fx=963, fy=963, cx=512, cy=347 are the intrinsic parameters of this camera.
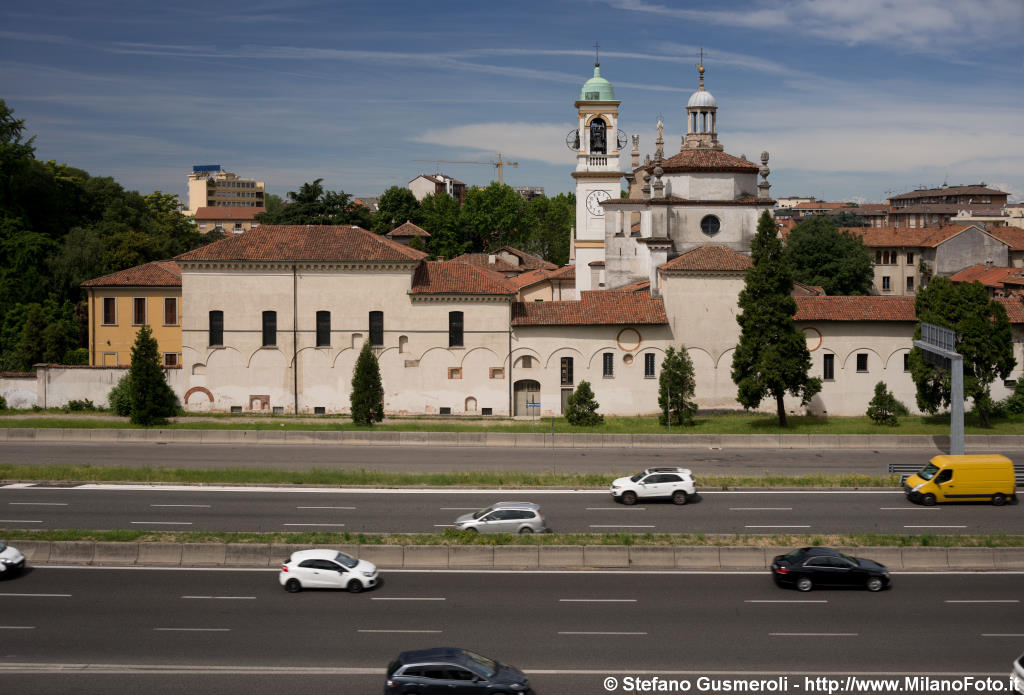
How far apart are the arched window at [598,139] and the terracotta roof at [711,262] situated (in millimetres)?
36458

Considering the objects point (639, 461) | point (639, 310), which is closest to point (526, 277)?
point (639, 310)

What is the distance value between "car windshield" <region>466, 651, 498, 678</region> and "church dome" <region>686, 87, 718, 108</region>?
59195mm

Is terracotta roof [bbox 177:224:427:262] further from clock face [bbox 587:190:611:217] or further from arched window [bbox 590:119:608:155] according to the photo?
arched window [bbox 590:119:608:155]

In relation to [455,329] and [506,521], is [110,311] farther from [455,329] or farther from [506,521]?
[506,521]

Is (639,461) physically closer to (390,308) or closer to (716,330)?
(716,330)

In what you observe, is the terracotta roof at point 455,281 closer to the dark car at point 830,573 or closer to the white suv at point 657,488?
the white suv at point 657,488

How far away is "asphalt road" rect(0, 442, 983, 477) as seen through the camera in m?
40.3

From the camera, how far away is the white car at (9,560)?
24500 millimetres

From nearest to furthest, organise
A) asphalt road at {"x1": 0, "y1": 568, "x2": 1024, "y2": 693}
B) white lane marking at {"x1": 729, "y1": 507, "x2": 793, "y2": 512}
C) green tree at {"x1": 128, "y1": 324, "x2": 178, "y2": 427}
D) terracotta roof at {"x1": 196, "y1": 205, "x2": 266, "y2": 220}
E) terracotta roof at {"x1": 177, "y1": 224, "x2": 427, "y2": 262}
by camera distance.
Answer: asphalt road at {"x1": 0, "y1": 568, "x2": 1024, "y2": 693}
white lane marking at {"x1": 729, "y1": 507, "x2": 793, "y2": 512}
green tree at {"x1": 128, "y1": 324, "x2": 178, "y2": 427}
terracotta roof at {"x1": 177, "y1": 224, "x2": 427, "y2": 262}
terracotta roof at {"x1": 196, "y1": 205, "x2": 266, "y2": 220}

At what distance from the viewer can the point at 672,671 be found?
18969 mm

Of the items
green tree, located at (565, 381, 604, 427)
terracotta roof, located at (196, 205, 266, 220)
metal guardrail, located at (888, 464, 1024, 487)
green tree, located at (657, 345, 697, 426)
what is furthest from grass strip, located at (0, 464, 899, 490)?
→ terracotta roof, located at (196, 205, 266, 220)

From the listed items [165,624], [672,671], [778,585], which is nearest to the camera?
[672,671]

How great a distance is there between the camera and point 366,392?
161ft

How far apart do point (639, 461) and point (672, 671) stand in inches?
902
